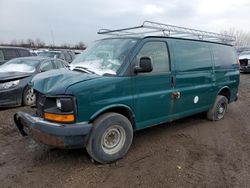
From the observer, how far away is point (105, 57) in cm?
424

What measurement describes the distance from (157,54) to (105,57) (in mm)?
961

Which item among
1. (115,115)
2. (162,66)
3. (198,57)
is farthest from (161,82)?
(198,57)

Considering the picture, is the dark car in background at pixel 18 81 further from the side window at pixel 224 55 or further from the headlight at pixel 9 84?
the side window at pixel 224 55

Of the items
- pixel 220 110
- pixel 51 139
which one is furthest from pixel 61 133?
pixel 220 110

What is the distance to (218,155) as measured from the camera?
4309 millimetres

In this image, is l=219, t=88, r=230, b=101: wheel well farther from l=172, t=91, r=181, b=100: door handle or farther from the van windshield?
the van windshield

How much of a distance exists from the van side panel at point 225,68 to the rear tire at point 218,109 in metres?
0.30

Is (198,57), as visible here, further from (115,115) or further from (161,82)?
(115,115)

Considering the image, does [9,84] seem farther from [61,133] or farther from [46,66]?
[61,133]

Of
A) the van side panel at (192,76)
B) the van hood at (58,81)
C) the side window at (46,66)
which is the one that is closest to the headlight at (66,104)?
the van hood at (58,81)

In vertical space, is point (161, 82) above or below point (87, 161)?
above

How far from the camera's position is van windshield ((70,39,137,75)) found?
399 centimetres

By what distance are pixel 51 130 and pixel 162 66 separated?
2.29m

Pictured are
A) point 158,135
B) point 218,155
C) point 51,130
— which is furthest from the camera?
point 158,135
